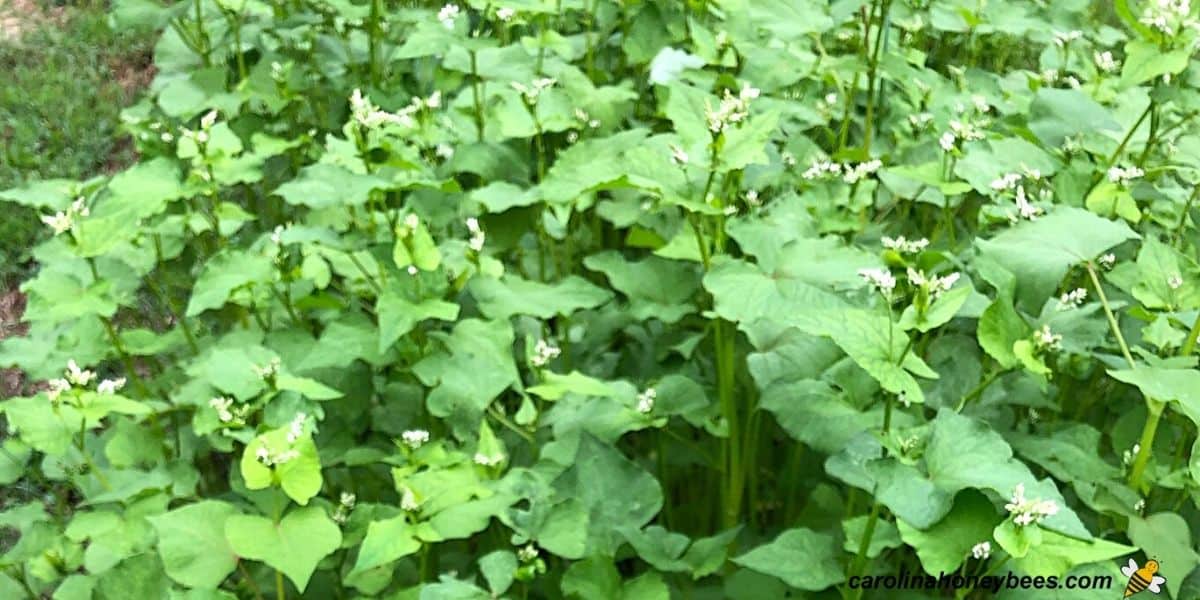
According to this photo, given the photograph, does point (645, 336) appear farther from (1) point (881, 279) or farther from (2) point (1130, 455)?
(2) point (1130, 455)

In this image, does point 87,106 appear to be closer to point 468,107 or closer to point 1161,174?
point 468,107

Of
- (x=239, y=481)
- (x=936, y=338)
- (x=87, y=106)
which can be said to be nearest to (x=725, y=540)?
(x=936, y=338)

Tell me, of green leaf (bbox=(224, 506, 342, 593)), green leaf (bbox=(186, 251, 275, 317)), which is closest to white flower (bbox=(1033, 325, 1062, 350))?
green leaf (bbox=(224, 506, 342, 593))

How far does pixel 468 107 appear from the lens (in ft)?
9.66

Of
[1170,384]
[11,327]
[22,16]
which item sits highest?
[1170,384]

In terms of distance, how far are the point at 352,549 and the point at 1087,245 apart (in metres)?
1.58

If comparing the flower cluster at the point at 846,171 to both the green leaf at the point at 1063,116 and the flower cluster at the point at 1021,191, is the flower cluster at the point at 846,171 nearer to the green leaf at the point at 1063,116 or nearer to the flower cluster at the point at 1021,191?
the flower cluster at the point at 1021,191

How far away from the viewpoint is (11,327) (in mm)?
3805

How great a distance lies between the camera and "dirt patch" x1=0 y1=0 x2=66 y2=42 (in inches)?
219

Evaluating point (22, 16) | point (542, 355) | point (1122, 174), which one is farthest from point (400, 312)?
point (22, 16)

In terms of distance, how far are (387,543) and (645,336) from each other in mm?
1021


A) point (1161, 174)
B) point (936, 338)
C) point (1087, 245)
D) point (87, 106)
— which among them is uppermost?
point (1087, 245)

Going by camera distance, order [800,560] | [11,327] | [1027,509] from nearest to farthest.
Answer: [1027,509] → [800,560] → [11,327]

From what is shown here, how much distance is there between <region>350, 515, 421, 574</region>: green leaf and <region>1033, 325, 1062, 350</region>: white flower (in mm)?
1122
